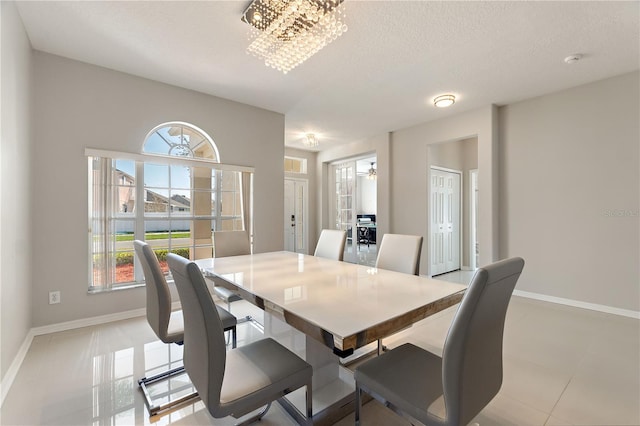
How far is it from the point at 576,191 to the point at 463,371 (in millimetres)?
3833

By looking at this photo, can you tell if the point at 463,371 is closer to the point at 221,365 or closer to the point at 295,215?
the point at 221,365

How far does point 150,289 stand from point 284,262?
1037 mm

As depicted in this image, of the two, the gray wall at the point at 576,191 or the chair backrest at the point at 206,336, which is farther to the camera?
the gray wall at the point at 576,191

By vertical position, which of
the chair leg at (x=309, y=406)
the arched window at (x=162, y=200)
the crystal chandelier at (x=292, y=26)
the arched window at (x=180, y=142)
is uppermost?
the crystal chandelier at (x=292, y=26)

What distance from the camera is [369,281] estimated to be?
1829 mm

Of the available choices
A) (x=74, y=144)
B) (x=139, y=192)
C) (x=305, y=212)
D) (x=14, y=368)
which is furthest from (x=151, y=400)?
(x=305, y=212)

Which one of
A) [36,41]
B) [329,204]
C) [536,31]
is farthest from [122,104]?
[329,204]

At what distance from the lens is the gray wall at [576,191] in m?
3.24

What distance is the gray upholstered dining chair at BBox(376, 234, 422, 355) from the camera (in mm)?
2312

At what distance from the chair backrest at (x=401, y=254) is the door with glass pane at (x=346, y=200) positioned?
13.3ft

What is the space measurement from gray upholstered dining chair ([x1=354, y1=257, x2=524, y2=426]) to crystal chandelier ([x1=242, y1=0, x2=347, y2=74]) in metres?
1.97

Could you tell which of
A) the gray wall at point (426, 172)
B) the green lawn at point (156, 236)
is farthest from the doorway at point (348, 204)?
the green lawn at point (156, 236)

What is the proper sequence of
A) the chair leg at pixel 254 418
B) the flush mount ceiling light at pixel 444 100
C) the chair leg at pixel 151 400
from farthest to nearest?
the flush mount ceiling light at pixel 444 100 < the chair leg at pixel 151 400 < the chair leg at pixel 254 418

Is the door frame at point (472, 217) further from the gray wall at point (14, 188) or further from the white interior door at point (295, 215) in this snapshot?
the gray wall at point (14, 188)
